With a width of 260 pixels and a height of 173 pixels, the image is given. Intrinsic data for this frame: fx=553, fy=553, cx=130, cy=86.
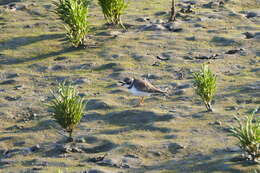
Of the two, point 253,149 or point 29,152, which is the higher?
point 253,149

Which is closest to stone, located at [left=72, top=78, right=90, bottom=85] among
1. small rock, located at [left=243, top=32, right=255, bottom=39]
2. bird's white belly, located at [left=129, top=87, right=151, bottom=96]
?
bird's white belly, located at [left=129, top=87, right=151, bottom=96]

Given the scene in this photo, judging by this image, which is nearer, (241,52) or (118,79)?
(118,79)

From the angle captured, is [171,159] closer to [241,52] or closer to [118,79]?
[118,79]

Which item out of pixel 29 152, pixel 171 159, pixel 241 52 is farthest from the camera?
pixel 241 52

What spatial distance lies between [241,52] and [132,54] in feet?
10.3

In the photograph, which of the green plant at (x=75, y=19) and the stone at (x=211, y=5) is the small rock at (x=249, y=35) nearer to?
the stone at (x=211, y=5)

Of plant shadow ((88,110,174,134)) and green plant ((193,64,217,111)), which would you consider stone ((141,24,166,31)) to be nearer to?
plant shadow ((88,110,174,134))

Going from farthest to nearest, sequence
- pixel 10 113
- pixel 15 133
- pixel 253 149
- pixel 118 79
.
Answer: pixel 118 79, pixel 10 113, pixel 15 133, pixel 253 149

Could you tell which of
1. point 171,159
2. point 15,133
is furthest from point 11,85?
point 171,159

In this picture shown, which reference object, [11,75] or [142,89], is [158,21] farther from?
[142,89]

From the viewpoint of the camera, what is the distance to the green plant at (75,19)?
55.1ft

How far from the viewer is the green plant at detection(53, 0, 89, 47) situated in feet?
55.1

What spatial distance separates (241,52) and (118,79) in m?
3.81

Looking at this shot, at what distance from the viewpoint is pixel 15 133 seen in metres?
11.8
